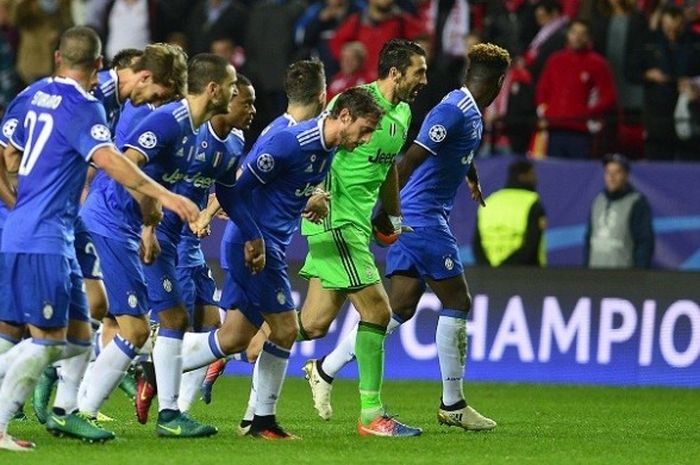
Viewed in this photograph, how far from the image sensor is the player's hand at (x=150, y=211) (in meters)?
10.1

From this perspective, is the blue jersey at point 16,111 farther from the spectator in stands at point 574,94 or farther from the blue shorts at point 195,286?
the spectator in stands at point 574,94

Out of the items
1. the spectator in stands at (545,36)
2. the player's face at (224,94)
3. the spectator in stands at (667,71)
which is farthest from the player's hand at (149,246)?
the spectator in stands at (545,36)

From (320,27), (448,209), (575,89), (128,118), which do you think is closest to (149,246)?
(128,118)

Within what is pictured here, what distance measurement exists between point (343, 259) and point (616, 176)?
6878 millimetres

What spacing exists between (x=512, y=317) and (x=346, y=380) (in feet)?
5.72

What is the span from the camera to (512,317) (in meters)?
17.0

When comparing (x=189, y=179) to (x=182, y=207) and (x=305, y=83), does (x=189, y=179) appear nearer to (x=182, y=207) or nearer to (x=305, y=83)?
(x=305, y=83)

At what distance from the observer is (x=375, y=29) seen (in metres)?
19.5

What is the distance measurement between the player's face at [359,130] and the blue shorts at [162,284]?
1.36 meters

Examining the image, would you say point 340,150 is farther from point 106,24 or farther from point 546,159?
point 106,24

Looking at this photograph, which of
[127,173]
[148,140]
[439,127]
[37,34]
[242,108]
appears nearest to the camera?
[127,173]

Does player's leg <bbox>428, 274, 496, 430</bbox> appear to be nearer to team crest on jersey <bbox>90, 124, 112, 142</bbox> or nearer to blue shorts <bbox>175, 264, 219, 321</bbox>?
blue shorts <bbox>175, 264, 219, 321</bbox>

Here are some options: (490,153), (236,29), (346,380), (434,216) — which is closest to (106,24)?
(236,29)

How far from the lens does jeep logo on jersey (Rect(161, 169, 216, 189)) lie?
1064cm
